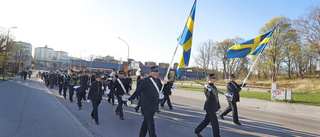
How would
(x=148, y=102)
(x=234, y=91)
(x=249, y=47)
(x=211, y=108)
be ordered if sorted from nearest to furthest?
1. (x=148, y=102)
2. (x=211, y=108)
3. (x=234, y=91)
4. (x=249, y=47)

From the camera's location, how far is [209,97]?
5133 mm

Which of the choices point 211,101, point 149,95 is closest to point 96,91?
point 149,95

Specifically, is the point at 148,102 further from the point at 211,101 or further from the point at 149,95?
the point at 211,101

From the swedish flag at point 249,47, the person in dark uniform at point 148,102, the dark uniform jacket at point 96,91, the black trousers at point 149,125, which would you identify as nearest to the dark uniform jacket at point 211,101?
the person in dark uniform at point 148,102

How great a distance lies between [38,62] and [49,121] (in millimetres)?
151848

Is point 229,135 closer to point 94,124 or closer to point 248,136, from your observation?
point 248,136

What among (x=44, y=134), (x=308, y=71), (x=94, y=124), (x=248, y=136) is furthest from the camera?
(x=308, y=71)

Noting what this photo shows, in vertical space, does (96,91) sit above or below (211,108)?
above

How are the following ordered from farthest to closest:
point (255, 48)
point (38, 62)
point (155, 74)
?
point (38, 62)
point (255, 48)
point (155, 74)

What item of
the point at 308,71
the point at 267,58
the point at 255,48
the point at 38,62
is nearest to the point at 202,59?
the point at 267,58

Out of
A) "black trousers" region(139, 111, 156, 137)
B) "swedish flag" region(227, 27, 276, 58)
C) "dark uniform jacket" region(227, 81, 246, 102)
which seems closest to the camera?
"black trousers" region(139, 111, 156, 137)

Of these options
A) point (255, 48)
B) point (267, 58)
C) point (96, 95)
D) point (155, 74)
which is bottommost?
point (96, 95)

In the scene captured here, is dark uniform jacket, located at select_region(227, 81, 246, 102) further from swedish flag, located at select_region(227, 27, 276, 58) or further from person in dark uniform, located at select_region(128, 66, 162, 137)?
person in dark uniform, located at select_region(128, 66, 162, 137)

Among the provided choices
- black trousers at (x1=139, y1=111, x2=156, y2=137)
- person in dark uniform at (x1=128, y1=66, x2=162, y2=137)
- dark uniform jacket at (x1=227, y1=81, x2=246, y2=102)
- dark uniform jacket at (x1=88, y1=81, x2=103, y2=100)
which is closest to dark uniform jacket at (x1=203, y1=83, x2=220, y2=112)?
person in dark uniform at (x1=128, y1=66, x2=162, y2=137)
